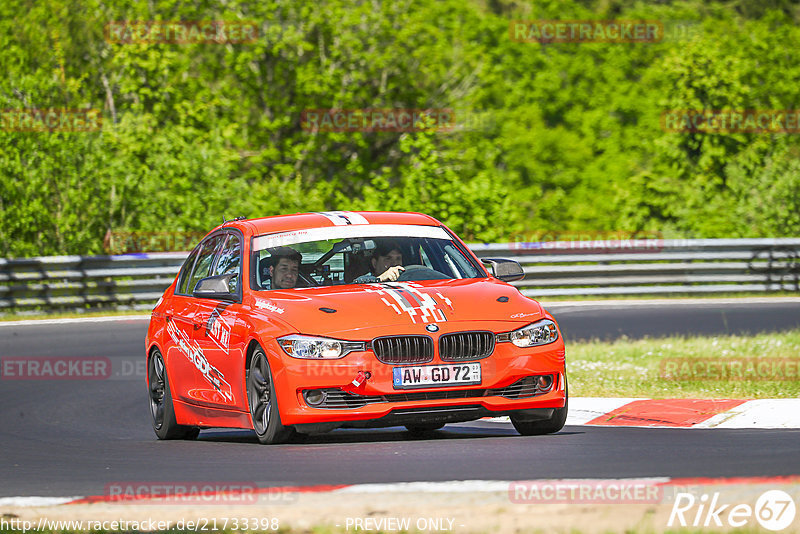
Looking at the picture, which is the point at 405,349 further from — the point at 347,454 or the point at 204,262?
the point at 204,262

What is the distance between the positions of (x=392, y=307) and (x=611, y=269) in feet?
52.4

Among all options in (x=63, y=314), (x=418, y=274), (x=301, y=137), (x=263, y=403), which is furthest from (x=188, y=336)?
(x=301, y=137)

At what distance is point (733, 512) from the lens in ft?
17.4

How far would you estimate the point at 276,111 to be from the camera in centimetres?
3716

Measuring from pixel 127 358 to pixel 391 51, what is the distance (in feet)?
71.2

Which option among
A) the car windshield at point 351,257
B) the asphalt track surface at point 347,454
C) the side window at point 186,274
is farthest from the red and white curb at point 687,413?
the side window at point 186,274

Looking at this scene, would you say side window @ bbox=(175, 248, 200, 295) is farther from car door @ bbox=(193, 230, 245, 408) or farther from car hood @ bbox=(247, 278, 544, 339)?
car hood @ bbox=(247, 278, 544, 339)

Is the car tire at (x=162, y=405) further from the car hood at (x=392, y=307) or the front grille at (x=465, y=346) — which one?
the front grille at (x=465, y=346)

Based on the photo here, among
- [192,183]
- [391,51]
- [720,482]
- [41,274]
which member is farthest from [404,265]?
[391,51]

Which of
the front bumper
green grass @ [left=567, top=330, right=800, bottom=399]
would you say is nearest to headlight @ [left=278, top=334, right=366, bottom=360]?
the front bumper

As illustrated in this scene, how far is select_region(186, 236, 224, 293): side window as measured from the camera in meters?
10.4

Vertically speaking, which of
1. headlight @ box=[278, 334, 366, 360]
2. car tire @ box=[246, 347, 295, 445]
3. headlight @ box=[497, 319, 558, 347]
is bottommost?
car tire @ box=[246, 347, 295, 445]

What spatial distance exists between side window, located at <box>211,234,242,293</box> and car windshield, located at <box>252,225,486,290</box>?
23cm

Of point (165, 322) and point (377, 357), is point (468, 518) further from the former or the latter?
point (165, 322)
